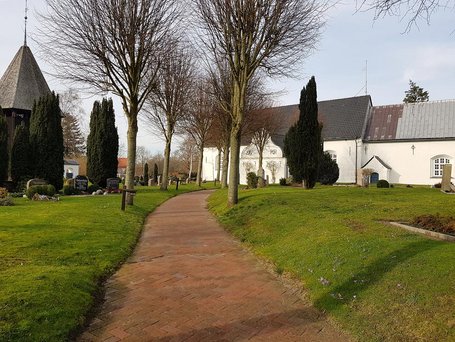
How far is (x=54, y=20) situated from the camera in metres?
15.7

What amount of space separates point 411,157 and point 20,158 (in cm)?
3712

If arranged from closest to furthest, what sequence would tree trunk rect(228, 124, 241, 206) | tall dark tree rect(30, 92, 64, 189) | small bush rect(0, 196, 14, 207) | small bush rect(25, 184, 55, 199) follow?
tree trunk rect(228, 124, 241, 206)
small bush rect(0, 196, 14, 207)
small bush rect(25, 184, 55, 199)
tall dark tree rect(30, 92, 64, 189)

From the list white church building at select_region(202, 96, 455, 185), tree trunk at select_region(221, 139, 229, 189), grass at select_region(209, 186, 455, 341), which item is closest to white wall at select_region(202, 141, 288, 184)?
white church building at select_region(202, 96, 455, 185)

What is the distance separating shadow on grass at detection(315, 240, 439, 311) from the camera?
5051 millimetres

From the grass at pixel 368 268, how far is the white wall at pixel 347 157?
34.9 metres

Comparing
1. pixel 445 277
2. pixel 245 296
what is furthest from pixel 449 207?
pixel 245 296

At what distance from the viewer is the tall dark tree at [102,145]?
30.8m

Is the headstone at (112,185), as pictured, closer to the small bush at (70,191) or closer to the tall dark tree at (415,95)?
the small bush at (70,191)

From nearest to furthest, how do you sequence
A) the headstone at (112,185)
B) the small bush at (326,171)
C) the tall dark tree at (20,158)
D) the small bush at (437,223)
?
the small bush at (437,223)
the tall dark tree at (20,158)
the headstone at (112,185)
the small bush at (326,171)

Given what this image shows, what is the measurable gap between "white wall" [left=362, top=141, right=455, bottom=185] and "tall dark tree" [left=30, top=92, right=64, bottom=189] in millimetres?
32828

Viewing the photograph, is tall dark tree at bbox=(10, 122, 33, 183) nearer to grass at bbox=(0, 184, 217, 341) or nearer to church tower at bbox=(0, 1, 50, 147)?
church tower at bbox=(0, 1, 50, 147)

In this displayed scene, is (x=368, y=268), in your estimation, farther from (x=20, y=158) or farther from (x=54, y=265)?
(x=20, y=158)

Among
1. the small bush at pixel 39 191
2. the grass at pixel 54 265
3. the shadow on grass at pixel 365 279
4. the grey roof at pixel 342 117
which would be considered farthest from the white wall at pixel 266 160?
the shadow on grass at pixel 365 279

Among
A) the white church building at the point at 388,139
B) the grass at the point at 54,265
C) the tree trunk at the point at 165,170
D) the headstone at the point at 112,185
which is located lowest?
the grass at the point at 54,265
